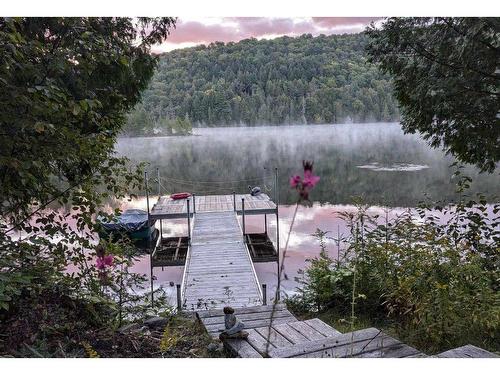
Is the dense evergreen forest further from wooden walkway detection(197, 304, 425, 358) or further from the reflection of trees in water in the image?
wooden walkway detection(197, 304, 425, 358)

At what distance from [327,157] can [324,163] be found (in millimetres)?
76

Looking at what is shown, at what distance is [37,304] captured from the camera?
1977mm

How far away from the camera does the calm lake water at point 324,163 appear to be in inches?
104

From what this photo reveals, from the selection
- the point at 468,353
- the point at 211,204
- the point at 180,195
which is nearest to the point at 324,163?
the point at 468,353

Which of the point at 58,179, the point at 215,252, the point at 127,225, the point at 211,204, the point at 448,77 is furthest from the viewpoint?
the point at 215,252

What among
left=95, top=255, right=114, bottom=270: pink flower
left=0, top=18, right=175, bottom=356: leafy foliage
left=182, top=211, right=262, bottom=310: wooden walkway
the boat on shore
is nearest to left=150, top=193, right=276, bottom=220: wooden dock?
the boat on shore

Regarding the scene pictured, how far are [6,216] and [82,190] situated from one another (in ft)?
1.23

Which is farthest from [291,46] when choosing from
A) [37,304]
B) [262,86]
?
Answer: [37,304]

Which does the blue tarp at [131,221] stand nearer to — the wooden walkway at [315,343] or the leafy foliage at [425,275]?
the wooden walkway at [315,343]

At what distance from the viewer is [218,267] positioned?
5281 millimetres

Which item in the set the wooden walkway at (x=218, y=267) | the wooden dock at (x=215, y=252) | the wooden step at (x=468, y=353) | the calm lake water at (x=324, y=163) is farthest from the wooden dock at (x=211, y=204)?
the wooden step at (x=468, y=353)

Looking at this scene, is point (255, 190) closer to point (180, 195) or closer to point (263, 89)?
point (180, 195)
